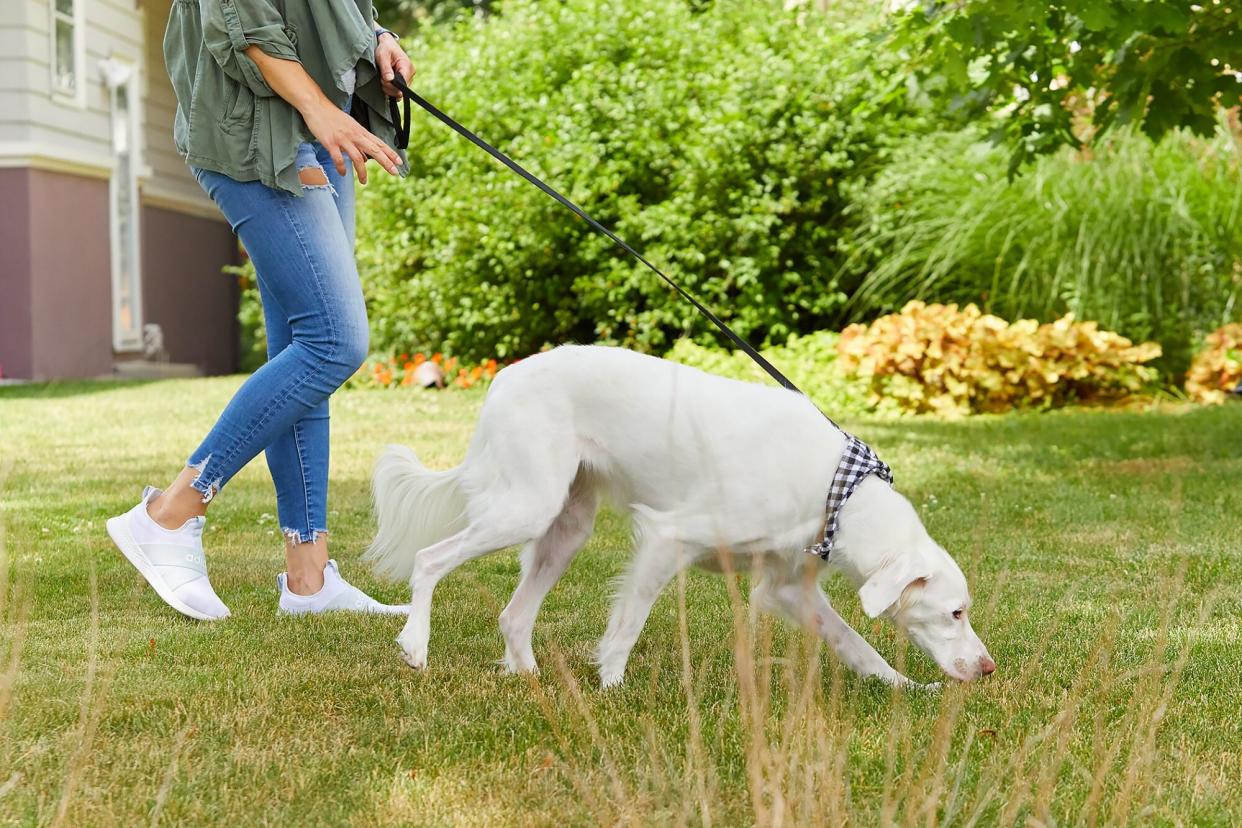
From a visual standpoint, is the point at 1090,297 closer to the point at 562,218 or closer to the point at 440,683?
the point at 562,218

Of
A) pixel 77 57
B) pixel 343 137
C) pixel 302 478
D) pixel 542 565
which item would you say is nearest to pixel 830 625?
pixel 542 565

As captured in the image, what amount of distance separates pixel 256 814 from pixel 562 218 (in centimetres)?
1019

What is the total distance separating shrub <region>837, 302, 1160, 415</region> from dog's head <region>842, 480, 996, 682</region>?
6.58m

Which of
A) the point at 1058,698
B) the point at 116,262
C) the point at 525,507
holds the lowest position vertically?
the point at 1058,698

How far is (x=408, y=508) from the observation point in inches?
141

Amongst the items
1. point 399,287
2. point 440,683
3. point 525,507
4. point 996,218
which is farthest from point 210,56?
point 399,287

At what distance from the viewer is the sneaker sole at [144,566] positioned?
367 centimetres

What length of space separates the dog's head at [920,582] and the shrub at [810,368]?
6.30m

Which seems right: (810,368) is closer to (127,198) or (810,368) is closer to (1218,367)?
(1218,367)

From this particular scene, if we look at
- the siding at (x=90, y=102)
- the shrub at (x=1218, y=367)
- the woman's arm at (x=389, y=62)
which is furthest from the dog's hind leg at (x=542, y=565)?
the siding at (x=90, y=102)

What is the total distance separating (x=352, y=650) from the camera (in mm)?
3438

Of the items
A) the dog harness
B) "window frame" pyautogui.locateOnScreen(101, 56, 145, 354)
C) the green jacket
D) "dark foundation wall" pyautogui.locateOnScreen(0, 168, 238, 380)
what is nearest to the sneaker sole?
the green jacket

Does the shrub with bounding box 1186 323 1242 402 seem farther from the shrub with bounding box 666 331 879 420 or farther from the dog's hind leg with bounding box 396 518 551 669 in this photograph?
the dog's hind leg with bounding box 396 518 551 669

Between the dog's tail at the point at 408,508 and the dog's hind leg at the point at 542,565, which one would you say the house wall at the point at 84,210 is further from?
the dog's hind leg at the point at 542,565
